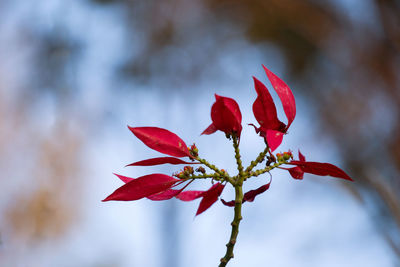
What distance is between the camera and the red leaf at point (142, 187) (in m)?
0.32

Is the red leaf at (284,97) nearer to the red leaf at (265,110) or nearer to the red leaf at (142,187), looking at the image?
the red leaf at (265,110)

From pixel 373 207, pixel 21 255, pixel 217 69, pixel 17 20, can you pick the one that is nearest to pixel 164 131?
pixel 21 255

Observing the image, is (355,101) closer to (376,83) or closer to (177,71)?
(376,83)

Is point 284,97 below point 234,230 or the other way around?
the other way around

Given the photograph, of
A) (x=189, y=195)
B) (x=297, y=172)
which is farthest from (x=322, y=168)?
(x=189, y=195)

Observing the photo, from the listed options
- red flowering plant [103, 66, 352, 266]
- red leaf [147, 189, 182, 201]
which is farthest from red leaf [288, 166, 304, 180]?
red leaf [147, 189, 182, 201]

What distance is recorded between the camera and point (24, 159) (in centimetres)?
158

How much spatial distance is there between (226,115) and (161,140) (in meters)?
0.06

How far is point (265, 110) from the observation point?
1.12 feet

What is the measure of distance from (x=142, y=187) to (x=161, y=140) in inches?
1.6

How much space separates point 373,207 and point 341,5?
0.89 metres

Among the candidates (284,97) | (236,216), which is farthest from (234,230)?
(284,97)

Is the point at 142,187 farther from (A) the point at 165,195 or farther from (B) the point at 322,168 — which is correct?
(B) the point at 322,168

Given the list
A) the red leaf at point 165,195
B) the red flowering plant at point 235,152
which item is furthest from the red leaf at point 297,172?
the red leaf at point 165,195
